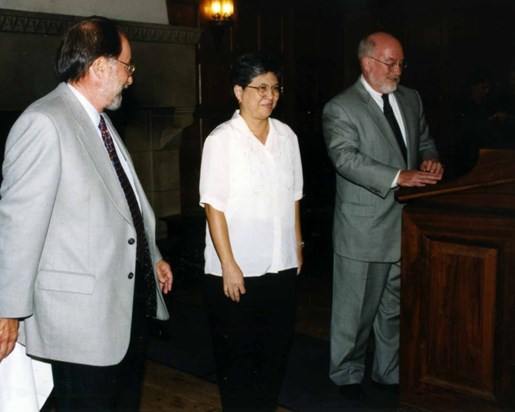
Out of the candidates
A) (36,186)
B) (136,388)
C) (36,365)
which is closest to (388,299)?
(136,388)

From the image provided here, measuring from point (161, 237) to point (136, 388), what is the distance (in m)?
3.68

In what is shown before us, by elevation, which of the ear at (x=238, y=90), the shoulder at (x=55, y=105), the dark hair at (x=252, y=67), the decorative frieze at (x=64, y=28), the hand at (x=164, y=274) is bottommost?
the hand at (x=164, y=274)

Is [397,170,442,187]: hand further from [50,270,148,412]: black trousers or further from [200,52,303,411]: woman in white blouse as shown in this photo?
[50,270,148,412]: black trousers

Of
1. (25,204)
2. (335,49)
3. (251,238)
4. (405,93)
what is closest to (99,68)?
(25,204)

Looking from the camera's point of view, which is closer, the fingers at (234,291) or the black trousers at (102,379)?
the black trousers at (102,379)

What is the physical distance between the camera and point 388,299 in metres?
3.17

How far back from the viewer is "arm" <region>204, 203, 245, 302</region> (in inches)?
95.1

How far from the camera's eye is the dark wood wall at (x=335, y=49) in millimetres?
6539

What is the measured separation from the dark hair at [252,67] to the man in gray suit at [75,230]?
21.9 inches

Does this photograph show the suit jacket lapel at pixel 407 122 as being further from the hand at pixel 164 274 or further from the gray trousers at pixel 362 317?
the hand at pixel 164 274

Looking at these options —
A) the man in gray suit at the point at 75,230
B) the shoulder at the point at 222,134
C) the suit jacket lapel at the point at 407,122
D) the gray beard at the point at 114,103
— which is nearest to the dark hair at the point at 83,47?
the man in gray suit at the point at 75,230

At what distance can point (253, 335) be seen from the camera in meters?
2.55

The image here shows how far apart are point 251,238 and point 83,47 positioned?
92cm

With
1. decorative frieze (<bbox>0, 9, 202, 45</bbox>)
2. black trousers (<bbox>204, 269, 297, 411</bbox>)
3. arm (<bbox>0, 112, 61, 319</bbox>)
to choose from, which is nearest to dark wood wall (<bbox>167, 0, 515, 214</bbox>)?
decorative frieze (<bbox>0, 9, 202, 45</bbox>)
